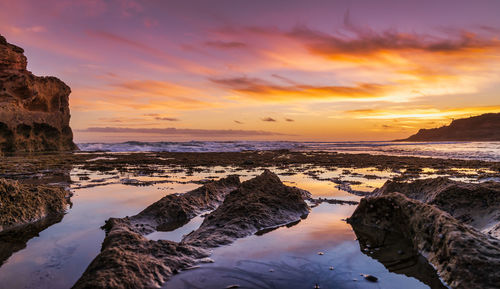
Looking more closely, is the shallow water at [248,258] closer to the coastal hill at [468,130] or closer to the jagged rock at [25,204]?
the jagged rock at [25,204]

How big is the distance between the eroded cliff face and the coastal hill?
13980 centimetres

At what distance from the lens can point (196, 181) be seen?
11.8 m

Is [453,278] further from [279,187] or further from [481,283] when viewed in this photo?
[279,187]

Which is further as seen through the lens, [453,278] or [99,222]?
[99,222]

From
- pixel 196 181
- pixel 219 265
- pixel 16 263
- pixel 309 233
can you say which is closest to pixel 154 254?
pixel 219 265

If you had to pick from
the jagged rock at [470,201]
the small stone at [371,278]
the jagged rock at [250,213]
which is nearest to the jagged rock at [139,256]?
the jagged rock at [250,213]

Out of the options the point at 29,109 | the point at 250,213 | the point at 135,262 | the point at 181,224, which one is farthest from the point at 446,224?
the point at 29,109

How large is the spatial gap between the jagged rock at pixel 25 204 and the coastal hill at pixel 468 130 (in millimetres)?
145347

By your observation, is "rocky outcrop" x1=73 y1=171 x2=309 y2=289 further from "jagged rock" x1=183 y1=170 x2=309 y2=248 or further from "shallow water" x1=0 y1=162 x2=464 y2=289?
"shallow water" x1=0 y1=162 x2=464 y2=289

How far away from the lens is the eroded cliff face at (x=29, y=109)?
3353 cm

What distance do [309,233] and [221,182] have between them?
4278 mm

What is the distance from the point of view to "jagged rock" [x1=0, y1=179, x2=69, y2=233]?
5.52 meters

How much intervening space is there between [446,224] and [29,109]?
4717cm

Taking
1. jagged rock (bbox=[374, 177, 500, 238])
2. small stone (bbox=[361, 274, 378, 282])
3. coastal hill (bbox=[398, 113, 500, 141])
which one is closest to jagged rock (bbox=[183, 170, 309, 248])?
small stone (bbox=[361, 274, 378, 282])
